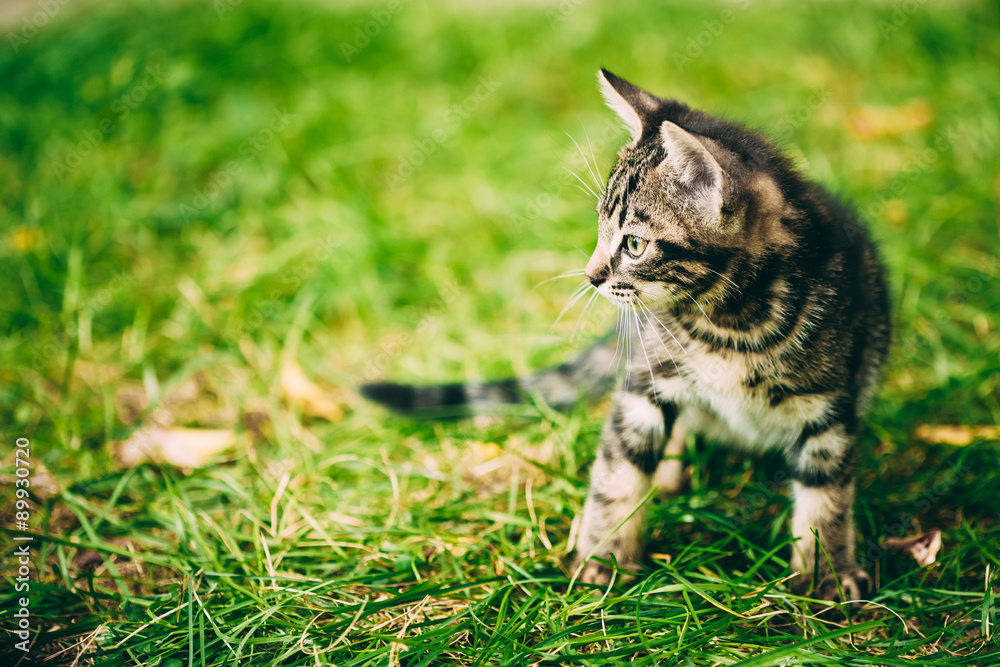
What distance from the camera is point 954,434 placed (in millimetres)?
2229

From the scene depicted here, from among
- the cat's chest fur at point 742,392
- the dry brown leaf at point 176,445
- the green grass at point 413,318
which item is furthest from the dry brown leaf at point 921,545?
the dry brown leaf at point 176,445

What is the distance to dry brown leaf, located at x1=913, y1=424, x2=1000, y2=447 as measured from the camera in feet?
7.22

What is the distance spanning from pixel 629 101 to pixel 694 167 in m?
0.32

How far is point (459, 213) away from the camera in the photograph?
3.46 m

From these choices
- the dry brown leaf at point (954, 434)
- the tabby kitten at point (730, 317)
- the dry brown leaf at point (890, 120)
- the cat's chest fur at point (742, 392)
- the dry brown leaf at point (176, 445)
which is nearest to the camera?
the tabby kitten at point (730, 317)

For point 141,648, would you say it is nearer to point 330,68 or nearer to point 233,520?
point 233,520

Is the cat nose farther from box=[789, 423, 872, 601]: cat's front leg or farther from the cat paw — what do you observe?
the cat paw

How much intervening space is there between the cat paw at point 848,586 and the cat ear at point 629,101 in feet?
4.41

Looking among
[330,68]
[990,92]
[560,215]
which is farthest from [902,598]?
[330,68]

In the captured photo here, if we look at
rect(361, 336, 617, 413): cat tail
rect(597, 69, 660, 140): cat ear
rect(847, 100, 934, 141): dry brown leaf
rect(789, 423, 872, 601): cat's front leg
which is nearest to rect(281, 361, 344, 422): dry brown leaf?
rect(361, 336, 617, 413): cat tail

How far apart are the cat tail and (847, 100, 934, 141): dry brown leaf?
2511 millimetres

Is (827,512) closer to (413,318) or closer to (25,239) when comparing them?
(413,318)

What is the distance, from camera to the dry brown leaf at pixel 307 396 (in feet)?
8.57

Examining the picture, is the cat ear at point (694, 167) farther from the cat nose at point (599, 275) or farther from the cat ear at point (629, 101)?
the cat nose at point (599, 275)
